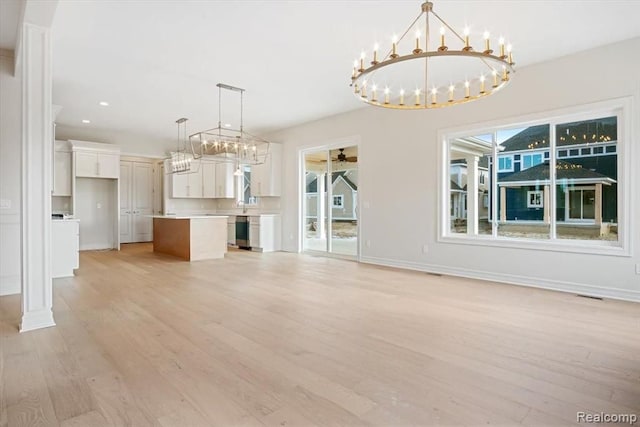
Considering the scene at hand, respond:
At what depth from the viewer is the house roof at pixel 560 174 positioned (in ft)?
14.8

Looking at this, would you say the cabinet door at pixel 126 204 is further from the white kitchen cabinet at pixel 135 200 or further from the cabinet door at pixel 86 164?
the cabinet door at pixel 86 164

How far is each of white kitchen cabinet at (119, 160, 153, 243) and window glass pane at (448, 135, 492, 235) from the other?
26.2ft

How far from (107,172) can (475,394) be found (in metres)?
9.10

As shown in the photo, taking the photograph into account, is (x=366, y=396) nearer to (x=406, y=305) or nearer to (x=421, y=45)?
(x=406, y=305)

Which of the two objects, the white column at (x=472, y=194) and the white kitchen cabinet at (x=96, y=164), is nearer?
the white column at (x=472, y=194)

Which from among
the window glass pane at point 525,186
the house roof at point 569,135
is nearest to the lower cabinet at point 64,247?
the window glass pane at point 525,186

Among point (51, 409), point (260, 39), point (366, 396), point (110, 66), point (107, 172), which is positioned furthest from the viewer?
point (107, 172)

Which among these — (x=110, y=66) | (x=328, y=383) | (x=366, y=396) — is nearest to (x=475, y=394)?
(x=366, y=396)

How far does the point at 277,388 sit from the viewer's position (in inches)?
81.3

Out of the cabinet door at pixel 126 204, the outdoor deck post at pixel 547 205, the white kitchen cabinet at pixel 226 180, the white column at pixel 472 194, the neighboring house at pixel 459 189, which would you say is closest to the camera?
the outdoor deck post at pixel 547 205

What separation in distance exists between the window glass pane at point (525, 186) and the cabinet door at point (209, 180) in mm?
7722

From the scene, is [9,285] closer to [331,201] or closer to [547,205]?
[331,201]

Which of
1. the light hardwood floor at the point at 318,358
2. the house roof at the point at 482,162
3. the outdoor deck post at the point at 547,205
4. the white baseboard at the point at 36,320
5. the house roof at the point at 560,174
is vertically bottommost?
the light hardwood floor at the point at 318,358

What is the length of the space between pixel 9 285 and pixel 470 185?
6.61 metres
